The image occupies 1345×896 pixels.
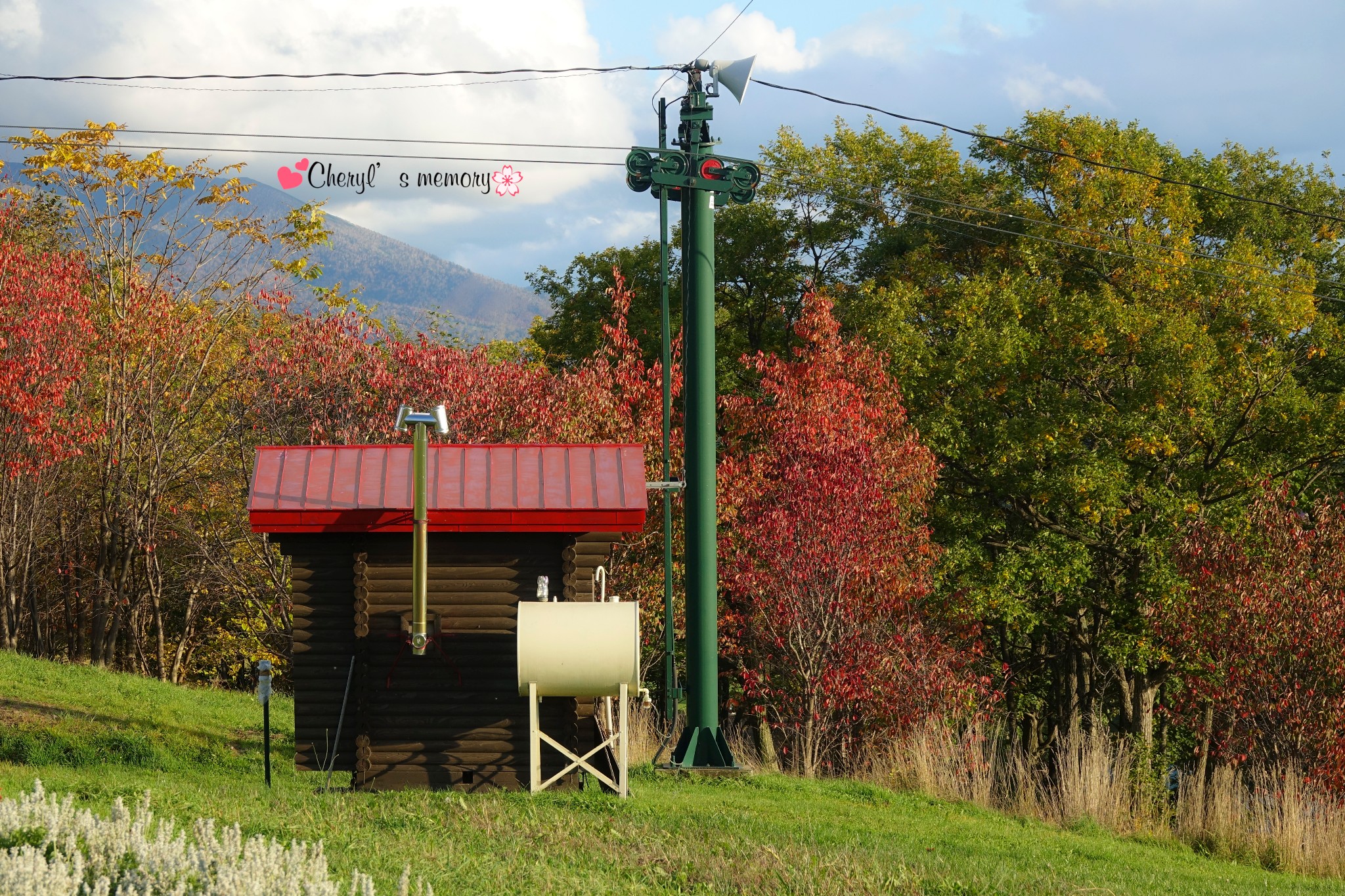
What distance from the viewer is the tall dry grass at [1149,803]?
1443 cm

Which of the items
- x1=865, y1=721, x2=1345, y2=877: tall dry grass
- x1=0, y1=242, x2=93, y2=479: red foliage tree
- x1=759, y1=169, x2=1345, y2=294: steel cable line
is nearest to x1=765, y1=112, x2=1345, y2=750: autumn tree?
x1=759, y1=169, x2=1345, y2=294: steel cable line

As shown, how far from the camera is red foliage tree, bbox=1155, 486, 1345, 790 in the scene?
1759 cm

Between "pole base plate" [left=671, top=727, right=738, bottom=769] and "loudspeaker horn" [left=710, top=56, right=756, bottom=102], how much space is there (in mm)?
7549

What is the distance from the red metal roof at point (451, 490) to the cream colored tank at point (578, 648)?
1255mm

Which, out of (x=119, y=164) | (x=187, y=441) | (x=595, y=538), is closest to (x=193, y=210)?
(x=119, y=164)

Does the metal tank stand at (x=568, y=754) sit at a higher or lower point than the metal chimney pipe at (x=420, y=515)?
lower

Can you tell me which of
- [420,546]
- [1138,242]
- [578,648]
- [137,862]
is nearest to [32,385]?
[420,546]

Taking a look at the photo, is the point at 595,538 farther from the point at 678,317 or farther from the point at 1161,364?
the point at 678,317

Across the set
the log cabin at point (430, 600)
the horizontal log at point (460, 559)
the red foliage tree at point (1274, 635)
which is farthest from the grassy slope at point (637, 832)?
the red foliage tree at point (1274, 635)

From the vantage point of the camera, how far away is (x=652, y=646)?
75.3ft

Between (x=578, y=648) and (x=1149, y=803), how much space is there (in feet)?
30.8

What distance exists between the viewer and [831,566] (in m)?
19.5

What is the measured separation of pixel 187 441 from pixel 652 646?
12518 mm

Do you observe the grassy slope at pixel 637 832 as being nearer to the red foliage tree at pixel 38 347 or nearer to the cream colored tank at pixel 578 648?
the cream colored tank at pixel 578 648
